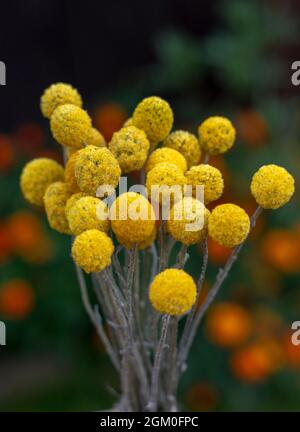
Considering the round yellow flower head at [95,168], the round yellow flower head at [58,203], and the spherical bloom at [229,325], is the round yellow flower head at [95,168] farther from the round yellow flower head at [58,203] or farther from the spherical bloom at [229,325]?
the spherical bloom at [229,325]

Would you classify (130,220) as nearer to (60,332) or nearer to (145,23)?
(60,332)

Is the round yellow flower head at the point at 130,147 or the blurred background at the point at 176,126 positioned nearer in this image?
the round yellow flower head at the point at 130,147

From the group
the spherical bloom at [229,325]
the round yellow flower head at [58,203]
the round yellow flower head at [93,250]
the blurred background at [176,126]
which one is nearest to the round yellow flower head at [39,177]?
the round yellow flower head at [58,203]

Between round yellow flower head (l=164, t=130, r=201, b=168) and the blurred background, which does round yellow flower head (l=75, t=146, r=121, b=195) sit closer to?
round yellow flower head (l=164, t=130, r=201, b=168)

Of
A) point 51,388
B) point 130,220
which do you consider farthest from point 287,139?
point 130,220

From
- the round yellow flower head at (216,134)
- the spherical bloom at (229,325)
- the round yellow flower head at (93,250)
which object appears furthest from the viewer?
the spherical bloom at (229,325)

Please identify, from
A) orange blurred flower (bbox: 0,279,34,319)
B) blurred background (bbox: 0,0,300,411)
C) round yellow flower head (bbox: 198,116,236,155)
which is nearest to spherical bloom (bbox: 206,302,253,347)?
blurred background (bbox: 0,0,300,411)
